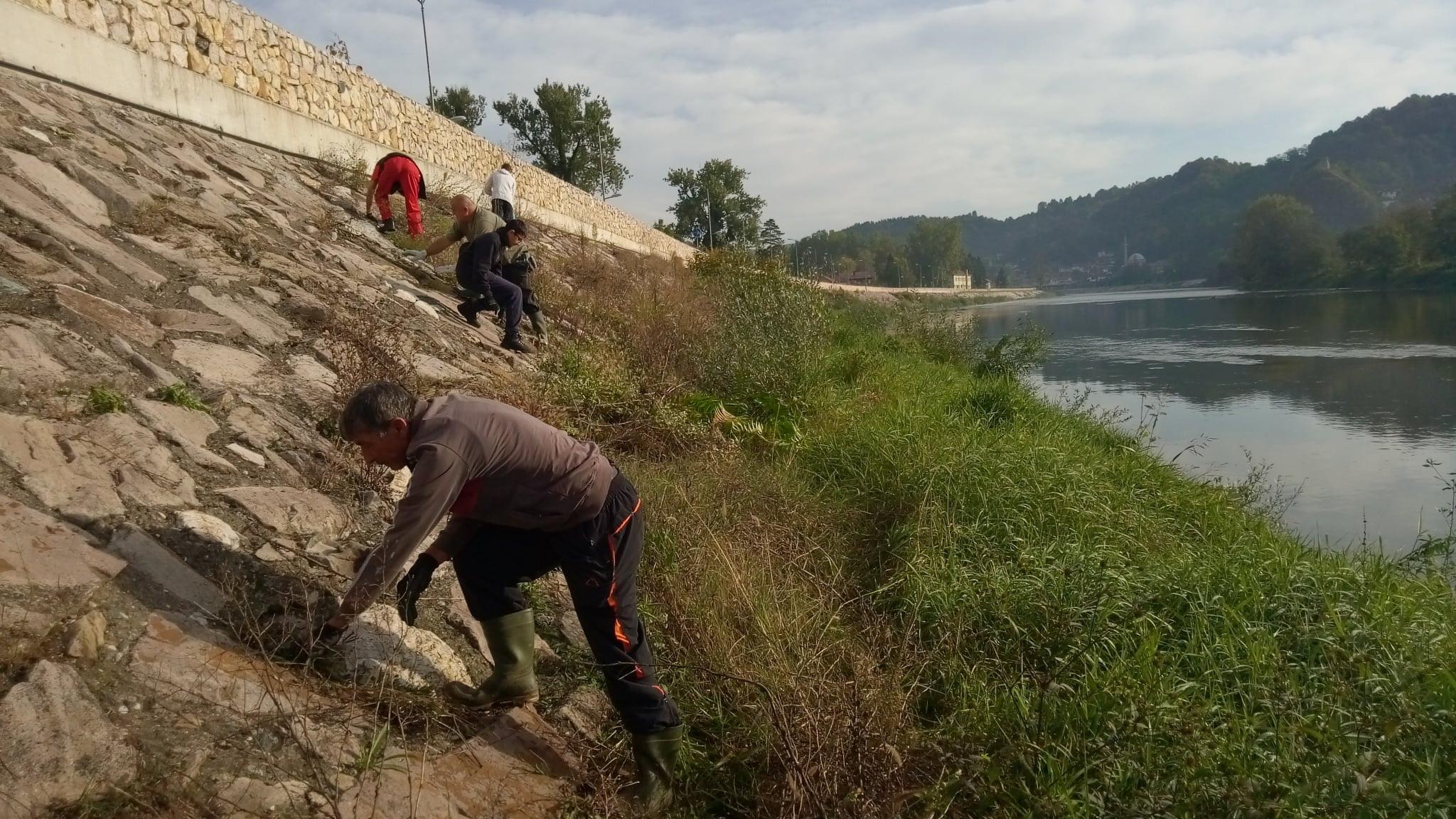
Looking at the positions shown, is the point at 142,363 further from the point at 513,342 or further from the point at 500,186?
the point at 500,186

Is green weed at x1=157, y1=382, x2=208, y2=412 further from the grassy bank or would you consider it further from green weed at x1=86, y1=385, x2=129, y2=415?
the grassy bank

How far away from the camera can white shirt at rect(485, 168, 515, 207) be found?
9297mm

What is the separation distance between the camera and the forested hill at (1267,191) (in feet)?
270

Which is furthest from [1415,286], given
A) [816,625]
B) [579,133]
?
[816,625]

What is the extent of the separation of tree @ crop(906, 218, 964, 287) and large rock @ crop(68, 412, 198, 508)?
8729 centimetres

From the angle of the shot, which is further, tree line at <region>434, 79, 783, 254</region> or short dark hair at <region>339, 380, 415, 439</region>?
tree line at <region>434, 79, 783, 254</region>

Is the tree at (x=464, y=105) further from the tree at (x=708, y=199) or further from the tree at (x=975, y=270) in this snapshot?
the tree at (x=975, y=270)

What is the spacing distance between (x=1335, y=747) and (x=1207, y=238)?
4522 inches

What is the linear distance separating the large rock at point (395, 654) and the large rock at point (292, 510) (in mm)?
527

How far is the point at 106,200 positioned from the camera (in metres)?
5.57

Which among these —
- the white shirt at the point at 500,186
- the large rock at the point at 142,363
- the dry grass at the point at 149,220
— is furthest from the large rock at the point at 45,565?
the white shirt at the point at 500,186

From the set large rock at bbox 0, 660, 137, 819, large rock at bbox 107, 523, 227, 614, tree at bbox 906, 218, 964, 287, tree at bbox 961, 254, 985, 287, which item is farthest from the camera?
tree at bbox 961, 254, 985, 287

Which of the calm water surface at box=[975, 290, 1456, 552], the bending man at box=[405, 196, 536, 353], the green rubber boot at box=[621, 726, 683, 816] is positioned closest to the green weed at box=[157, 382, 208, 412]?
the green rubber boot at box=[621, 726, 683, 816]

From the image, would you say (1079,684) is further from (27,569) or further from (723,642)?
(27,569)
